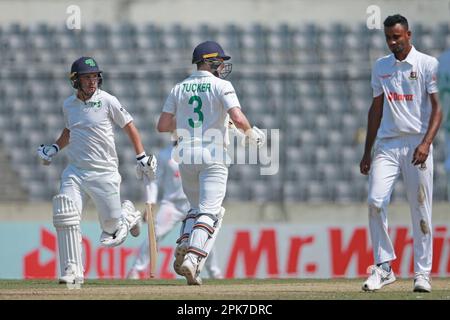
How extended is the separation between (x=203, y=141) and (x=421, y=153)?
1.76 metres

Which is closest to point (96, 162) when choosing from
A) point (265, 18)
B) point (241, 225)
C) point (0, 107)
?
point (241, 225)

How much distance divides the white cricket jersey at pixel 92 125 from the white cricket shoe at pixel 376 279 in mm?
2506

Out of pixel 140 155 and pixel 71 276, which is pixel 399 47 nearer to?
pixel 140 155

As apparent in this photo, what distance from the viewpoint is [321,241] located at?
1534 cm

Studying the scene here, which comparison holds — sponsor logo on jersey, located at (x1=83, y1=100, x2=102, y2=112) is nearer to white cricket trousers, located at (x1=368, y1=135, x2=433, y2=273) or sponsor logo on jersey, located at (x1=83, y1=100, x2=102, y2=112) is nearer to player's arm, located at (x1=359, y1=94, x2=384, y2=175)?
player's arm, located at (x1=359, y1=94, x2=384, y2=175)

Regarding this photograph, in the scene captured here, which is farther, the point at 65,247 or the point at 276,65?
the point at 276,65

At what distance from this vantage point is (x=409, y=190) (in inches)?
362

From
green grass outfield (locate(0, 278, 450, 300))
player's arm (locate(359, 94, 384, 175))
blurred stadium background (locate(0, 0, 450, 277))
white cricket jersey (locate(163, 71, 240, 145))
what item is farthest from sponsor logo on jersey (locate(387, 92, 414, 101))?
blurred stadium background (locate(0, 0, 450, 277))

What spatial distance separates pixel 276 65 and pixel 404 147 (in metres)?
8.42

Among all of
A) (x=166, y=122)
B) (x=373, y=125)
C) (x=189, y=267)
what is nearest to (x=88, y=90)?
(x=166, y=122)

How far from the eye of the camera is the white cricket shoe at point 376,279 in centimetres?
905

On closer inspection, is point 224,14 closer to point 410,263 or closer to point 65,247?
point 410,263

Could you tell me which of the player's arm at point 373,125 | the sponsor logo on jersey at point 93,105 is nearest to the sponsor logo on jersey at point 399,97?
the player's arm at point 373,125

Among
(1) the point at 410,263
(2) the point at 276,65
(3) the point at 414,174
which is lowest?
(1) the point at 410,263
